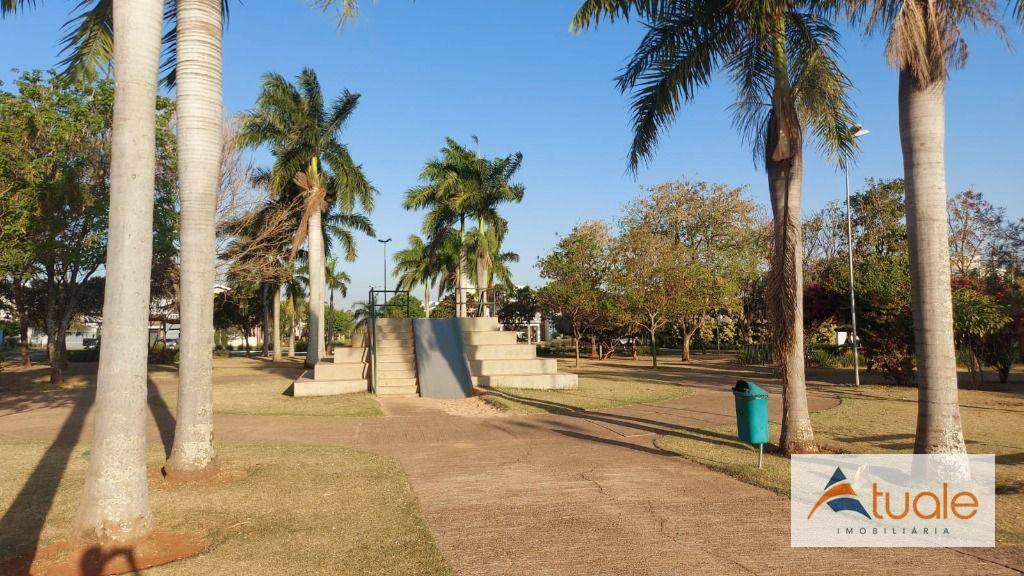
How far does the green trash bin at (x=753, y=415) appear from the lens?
7.95 meters

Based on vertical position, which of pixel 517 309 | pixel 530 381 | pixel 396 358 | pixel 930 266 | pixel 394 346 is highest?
pixel 517 309

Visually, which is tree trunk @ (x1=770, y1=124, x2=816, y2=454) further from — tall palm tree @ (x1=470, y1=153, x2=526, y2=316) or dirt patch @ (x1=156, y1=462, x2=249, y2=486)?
tall palm tree @ (x1=470, y1=153, x2=526, y2=316)

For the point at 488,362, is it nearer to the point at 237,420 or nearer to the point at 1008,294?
the point at 237,420

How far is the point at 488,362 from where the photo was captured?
723 inches

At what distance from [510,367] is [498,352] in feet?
2.21

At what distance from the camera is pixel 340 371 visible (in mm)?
17297

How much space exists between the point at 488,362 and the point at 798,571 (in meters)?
14.1

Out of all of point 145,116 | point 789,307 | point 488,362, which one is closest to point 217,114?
point 145,116

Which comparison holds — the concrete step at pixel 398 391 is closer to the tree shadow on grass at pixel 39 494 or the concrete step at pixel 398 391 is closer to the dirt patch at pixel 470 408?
the dirt patch at pixel 470 408

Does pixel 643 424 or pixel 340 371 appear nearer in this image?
pixel 643 424

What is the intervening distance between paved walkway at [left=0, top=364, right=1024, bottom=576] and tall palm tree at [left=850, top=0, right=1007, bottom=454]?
2.14m

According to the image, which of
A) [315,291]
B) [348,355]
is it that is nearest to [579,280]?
[315,291]

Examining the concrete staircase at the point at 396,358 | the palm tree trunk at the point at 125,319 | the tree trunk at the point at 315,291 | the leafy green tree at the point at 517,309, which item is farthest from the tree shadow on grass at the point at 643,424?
the leafy green tree at the point at 517,309

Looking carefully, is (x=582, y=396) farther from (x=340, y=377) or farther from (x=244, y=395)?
(x=244, y=395)
